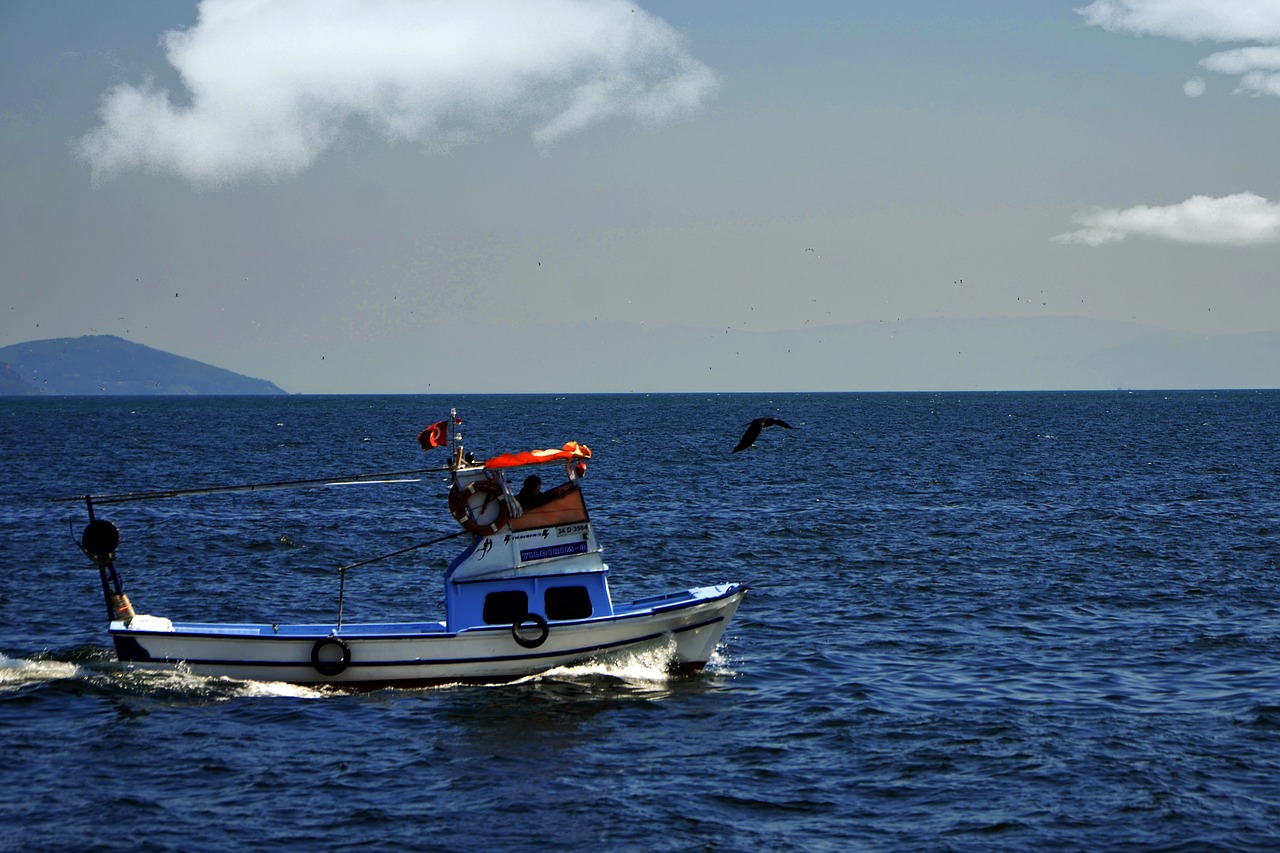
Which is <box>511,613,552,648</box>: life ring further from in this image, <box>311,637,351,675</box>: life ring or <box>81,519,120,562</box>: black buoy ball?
<box>81,519,120,562</box>: black buoy ball

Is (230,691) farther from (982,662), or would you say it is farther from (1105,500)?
(1105,500)

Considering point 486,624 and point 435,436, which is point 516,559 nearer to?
point 486,624

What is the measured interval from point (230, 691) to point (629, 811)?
960cm

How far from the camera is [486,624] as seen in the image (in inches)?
997

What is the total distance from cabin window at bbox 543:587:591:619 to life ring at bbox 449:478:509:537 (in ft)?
5.66

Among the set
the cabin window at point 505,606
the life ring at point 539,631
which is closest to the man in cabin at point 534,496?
the cabin window at point 505,606

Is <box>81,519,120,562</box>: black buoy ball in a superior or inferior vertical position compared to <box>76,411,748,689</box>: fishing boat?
superior

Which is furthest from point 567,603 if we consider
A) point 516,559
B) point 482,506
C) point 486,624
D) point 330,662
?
point 330,662

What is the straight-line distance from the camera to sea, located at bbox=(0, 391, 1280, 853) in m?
18.5

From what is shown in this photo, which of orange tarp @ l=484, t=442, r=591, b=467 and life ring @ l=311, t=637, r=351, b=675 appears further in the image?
orange tarp @ l=484, t=442, r=591, b=467

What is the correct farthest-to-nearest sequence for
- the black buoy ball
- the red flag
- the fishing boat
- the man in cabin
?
the man in cabin, the red flag, the fishing boat, the black buoy ball

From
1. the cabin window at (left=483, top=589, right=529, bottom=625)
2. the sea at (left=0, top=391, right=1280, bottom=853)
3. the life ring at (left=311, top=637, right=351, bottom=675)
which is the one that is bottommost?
the sea at (left=0, top=391, right=1280, bottom=853)

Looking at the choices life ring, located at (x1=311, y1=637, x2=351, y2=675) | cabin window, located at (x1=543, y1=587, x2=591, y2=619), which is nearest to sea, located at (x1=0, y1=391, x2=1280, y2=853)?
life ring, located at (x1=311, y1=637, x2=351, y2=675)

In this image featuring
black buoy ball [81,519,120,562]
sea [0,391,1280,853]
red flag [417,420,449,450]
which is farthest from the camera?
red flag [417,420,449,450]
